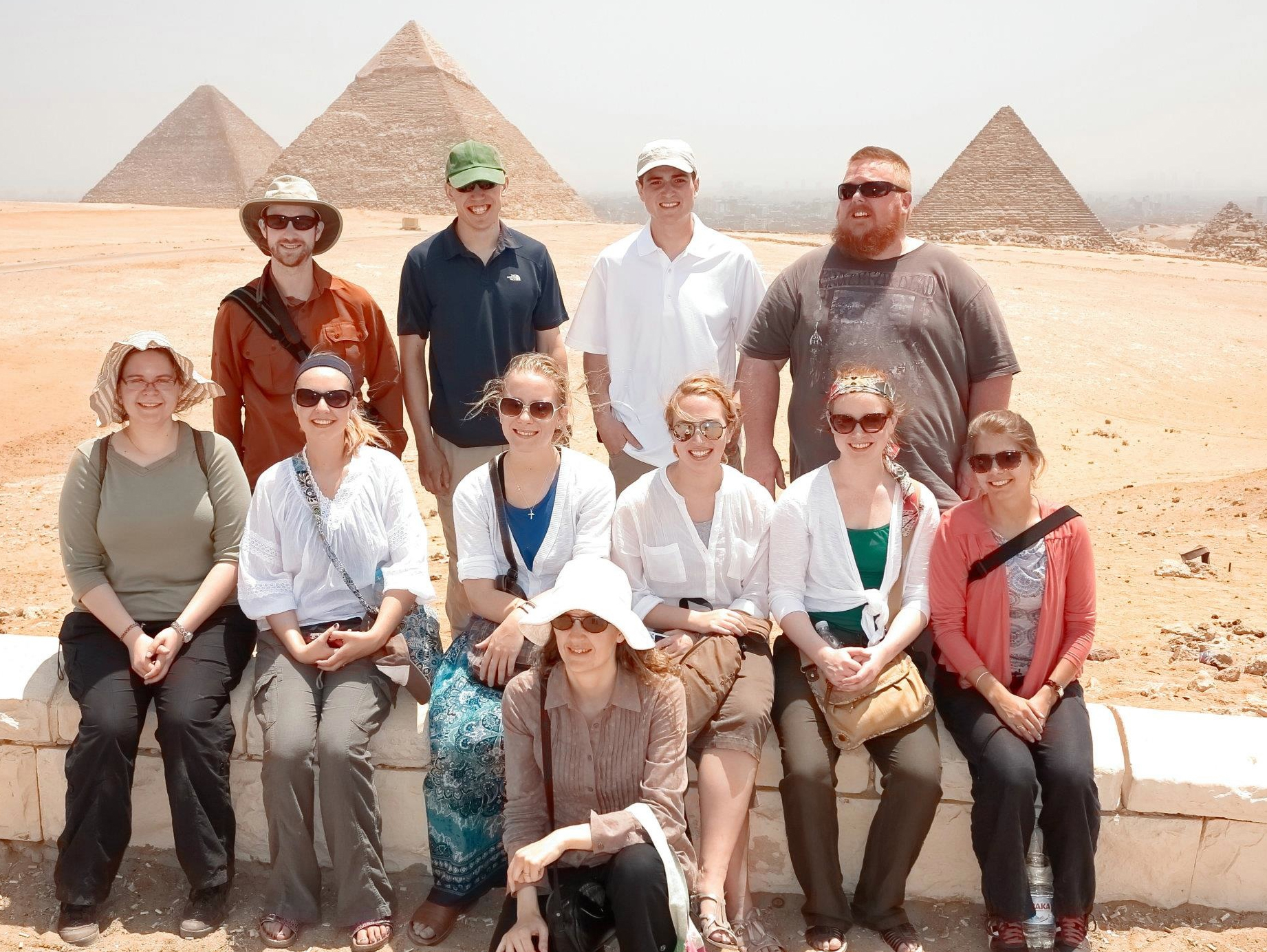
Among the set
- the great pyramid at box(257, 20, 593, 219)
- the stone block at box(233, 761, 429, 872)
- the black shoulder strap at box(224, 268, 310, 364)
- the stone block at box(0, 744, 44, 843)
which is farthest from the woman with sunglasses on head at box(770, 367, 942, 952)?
the great pyramid at box(257, 20, 593, 219)

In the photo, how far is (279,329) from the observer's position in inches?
167

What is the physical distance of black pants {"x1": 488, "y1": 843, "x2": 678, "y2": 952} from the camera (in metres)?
2.66

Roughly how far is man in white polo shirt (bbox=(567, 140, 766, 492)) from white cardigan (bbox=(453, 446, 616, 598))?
100 centimetres

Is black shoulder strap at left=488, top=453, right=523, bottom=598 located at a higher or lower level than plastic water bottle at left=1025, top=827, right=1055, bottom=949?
higher

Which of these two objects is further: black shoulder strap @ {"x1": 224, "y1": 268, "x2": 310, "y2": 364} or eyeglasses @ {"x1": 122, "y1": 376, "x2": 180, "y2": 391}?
black shoulder strap @ {"x1": 224, "y1": 268, "x2": 310, "y2": 364}

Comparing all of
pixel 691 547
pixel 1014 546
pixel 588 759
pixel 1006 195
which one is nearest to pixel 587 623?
pixel 588 759

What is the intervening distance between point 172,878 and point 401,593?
1.08 meters

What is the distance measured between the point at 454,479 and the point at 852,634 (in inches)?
82.2

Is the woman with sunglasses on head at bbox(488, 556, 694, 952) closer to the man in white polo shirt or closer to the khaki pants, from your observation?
the khaki pants

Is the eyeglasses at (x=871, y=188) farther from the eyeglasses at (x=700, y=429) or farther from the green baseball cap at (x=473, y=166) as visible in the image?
the green baseball cap at (x=473, y=166)

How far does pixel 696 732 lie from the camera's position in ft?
10.1

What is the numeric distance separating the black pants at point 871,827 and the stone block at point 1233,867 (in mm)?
797

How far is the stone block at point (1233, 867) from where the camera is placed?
10.3ft

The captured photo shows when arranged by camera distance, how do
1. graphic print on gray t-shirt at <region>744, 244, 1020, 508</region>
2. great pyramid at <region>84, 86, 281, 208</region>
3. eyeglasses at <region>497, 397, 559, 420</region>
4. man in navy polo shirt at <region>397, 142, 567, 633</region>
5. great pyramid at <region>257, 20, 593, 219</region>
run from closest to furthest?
eyeglasses at <region>497, 397, 559, 420</region> < graphic print on gray t-shirt at <region>744, 244, 1020, 508</region> < man in navy polo shirt at <region>397, 142, 567, 633</region> < great pyramid at <region>257, 20, 593, 219</region> < great pyramid at <region>84, 86, 281, 208</region>
